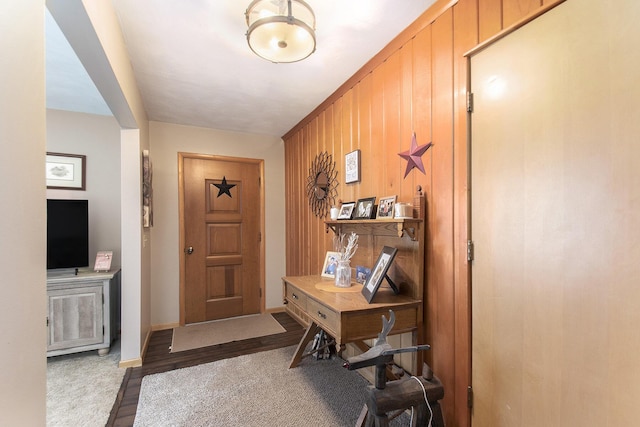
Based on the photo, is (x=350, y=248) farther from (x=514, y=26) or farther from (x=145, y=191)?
(x=145, y=191)

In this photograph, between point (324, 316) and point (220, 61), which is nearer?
point (324, 316)

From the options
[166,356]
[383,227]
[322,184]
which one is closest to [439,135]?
[383,227]

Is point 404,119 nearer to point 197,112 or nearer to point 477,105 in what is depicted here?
point 477,105

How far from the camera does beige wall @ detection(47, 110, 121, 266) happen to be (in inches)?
123

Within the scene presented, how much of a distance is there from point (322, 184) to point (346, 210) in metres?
0.63

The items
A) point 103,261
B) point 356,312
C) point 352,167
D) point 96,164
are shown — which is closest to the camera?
point 356,312

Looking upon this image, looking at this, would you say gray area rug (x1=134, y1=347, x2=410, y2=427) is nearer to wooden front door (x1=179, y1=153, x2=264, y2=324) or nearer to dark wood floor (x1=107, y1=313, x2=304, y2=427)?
dark wood floor (x1=107, y1=313, x2=304, y2=427)

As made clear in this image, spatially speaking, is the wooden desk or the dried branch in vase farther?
the dried branch in vase

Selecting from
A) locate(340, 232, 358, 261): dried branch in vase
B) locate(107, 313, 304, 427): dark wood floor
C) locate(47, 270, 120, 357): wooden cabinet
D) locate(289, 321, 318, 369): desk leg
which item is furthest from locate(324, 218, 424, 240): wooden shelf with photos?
locate(47, 270, 120, 357): wooden cabinet

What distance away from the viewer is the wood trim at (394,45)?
1.62 m

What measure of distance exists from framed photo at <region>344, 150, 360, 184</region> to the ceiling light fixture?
90cm

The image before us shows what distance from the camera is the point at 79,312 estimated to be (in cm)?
265

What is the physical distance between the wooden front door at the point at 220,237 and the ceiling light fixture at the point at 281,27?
90.7 inches

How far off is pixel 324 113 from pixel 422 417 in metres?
2.54
